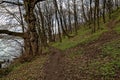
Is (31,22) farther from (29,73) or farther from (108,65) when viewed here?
(108,65)

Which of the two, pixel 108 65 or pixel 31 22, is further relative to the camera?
pixel 31 22

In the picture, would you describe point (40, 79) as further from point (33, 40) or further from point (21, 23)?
point (21, 23)

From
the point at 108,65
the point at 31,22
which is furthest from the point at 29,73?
the point at 31,22

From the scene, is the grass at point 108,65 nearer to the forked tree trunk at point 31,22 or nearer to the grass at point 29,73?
the grass at point 29,73

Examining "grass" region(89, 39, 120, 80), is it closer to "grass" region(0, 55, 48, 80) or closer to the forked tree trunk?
"grass" region(0, 55, 48, 80)

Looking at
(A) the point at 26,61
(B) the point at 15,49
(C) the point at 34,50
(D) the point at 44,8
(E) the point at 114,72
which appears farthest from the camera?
(D) the point at 44,8

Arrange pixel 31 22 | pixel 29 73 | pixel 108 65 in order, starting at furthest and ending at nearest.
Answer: pixel 31 22 → pixel 29 73 → pixel 108 65

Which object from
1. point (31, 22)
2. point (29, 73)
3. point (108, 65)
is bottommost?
point (29, 73)

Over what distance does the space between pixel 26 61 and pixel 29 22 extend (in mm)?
4102

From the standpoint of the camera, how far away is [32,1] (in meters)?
24.6

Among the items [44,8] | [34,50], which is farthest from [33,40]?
[44,8]

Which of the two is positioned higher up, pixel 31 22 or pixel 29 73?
pixel 31 22

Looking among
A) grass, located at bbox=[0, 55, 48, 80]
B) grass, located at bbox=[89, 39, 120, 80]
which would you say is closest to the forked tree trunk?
grass, located at bbox=[0, 55, 48, 80]

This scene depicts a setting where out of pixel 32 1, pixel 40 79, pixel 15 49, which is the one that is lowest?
pixel 15 49
